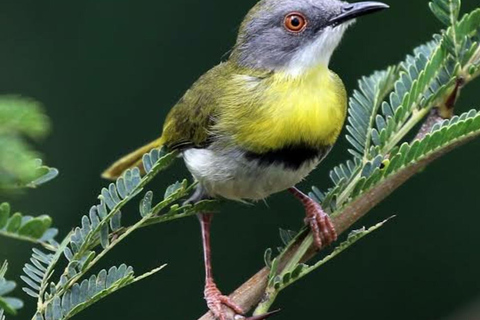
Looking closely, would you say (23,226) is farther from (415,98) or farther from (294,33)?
(294,33)

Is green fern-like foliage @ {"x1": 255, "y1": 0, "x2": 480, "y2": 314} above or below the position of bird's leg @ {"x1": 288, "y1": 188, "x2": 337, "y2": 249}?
above

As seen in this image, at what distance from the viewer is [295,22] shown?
344 centimetres

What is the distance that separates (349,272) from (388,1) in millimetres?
1837

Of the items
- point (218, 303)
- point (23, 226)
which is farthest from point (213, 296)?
point (23, 226)

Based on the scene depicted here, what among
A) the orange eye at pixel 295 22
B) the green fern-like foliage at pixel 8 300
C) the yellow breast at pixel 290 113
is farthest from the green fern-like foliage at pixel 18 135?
the orange eye at pixel 295 22

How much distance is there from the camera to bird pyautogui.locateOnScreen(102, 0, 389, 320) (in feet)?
10.3

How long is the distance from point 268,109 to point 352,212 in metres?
0.75

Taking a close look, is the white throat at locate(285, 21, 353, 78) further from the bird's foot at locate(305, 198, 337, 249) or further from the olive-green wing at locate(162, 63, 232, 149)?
the bird's foot at locate(305, 198, 337, 249)

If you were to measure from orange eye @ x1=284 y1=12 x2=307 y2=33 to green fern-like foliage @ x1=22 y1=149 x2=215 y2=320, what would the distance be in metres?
1.27

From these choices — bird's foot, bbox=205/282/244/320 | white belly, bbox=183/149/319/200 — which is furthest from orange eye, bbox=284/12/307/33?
bird's foot, bbox=205/282/244/320

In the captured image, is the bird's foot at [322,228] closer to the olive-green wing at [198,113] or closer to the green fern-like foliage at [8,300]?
the olive-green wing at [198,113]

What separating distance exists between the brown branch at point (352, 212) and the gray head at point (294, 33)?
0.85 metres

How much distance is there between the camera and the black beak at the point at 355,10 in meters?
3.20

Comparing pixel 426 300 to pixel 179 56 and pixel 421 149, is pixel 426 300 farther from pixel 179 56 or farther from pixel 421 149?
pixel 421 149
